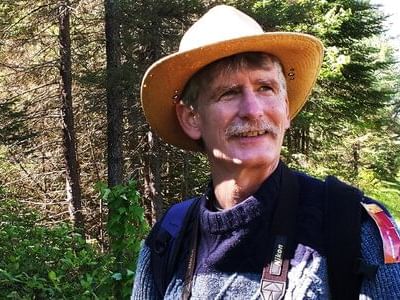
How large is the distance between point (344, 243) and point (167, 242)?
68 centimetres

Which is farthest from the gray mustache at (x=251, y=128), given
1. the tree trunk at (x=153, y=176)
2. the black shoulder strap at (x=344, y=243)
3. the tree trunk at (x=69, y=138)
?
the tree trunk at (x=69, y=138)

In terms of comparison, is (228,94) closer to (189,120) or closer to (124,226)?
(189,120)

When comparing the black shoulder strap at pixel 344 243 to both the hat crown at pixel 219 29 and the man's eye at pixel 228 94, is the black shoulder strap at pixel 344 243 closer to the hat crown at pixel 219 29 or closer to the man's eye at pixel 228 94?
the man's eye at pixel 228 94

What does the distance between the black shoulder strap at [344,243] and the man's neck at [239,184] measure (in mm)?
291

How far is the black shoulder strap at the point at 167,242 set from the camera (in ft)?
5.97

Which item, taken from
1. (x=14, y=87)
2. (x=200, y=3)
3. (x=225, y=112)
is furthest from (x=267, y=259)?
(x=14, y=87)

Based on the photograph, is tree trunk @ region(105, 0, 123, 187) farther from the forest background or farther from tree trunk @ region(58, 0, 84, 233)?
tree trunk @ region(58, 0, 84, 233)

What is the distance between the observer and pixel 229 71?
5.73 feet

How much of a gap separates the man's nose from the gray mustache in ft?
0.07

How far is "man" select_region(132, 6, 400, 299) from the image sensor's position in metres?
1.42

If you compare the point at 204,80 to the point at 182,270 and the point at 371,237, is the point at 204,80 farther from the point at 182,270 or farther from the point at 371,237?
the point at 371,237

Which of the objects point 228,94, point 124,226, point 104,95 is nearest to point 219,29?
point 228,94

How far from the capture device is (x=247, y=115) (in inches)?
66.7

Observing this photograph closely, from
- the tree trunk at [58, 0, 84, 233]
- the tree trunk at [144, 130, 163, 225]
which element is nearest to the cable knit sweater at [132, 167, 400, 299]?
the tree trunk at [144, 130, 163, 225]
